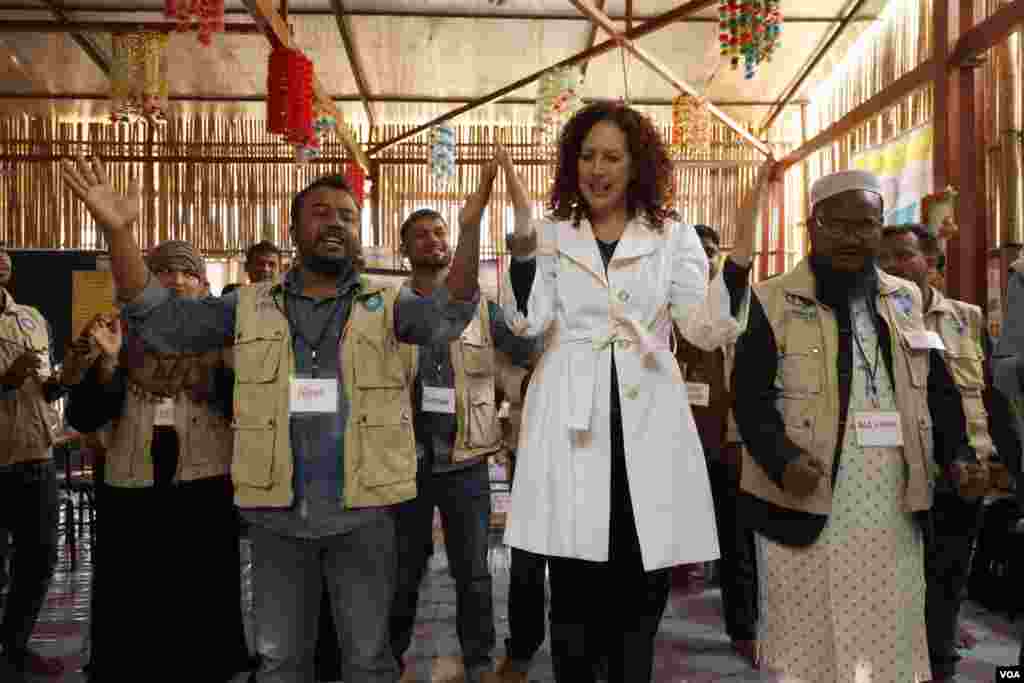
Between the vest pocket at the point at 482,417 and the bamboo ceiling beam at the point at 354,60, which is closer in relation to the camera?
the vest pocket at the point at 482,417

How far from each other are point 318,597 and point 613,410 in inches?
41.3

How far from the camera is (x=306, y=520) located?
2570 millimetres

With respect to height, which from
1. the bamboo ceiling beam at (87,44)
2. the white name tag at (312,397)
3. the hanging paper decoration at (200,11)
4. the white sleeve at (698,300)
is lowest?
the white name tag at (312,397)

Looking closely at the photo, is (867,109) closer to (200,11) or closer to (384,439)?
(200,11)

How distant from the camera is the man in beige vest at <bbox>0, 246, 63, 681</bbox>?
13.0ft

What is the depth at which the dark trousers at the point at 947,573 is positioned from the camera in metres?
3.48

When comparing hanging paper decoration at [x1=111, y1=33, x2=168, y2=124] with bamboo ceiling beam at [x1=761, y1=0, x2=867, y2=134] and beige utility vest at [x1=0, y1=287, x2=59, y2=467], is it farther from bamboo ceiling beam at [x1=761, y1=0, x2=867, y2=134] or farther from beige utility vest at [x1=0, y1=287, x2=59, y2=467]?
bamboo ceiling beam at [x1=761, y1=0, x2=867, y2=134]

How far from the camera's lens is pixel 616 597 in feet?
7.73

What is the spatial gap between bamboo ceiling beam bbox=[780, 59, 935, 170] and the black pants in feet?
22.0

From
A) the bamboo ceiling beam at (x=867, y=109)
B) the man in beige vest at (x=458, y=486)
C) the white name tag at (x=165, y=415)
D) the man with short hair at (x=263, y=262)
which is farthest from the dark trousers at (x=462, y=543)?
the bamboo ceiling beam at (x=867, y=109)

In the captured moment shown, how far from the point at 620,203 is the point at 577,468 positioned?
0.71 meters

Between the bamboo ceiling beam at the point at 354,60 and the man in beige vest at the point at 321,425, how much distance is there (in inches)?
292

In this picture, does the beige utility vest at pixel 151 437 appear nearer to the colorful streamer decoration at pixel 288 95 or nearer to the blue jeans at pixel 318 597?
the blue jeans at pixel 318 597


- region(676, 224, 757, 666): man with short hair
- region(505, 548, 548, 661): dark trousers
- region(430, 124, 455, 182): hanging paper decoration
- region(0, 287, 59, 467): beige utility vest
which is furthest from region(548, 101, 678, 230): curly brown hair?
region(430, 124, 455, 182): hanging paper decoration
